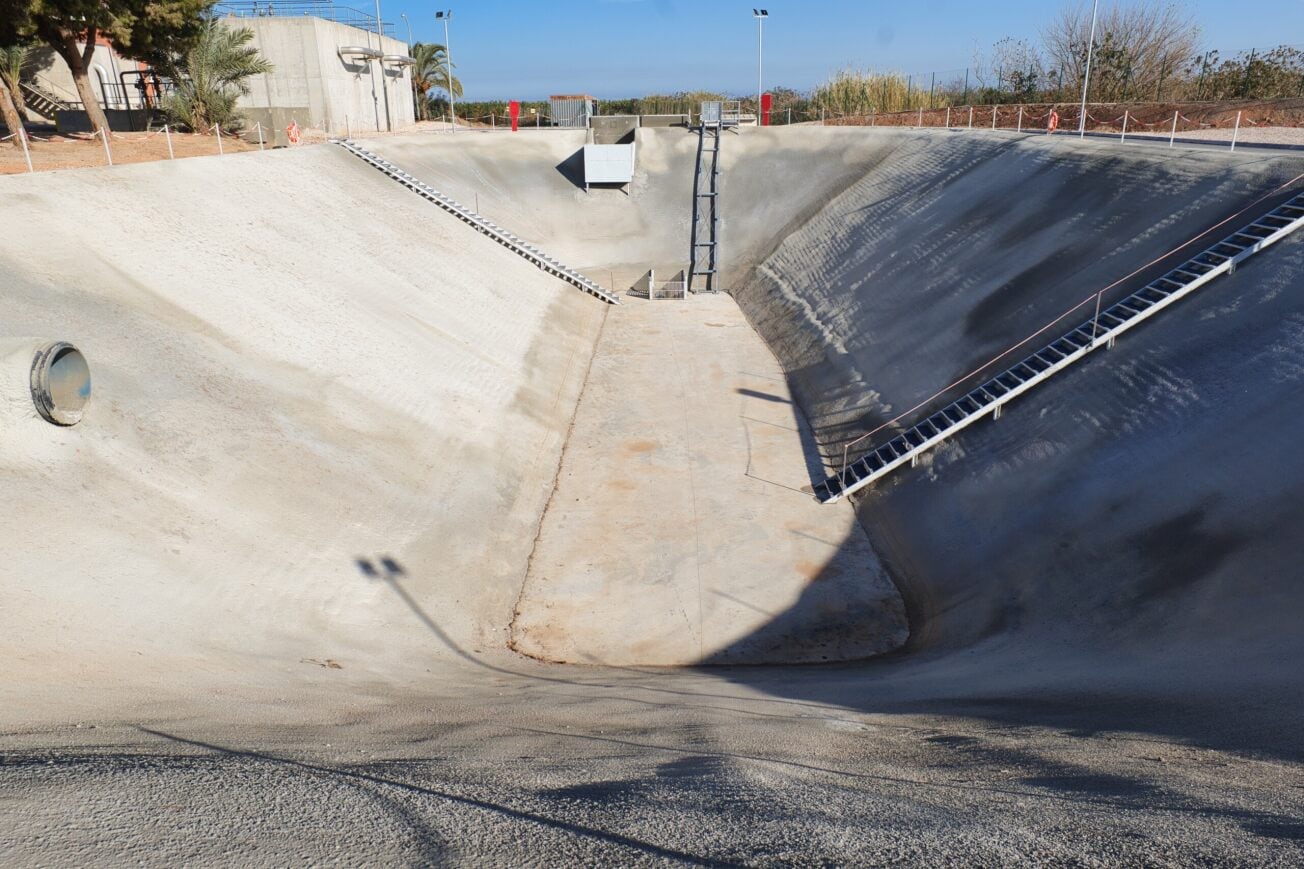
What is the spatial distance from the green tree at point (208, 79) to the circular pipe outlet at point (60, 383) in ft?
89.3

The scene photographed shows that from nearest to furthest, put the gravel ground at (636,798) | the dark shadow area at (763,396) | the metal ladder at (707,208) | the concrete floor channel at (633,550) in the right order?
the gravel ground at (636,798), the concrete floor channel at (633,550), the dark shadow area at (763,396), the metal ladder at (707,208)

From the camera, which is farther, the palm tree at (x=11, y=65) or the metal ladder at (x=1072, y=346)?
the palm tree at (x=11, y=65)

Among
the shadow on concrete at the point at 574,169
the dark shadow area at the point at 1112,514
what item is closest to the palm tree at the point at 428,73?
the shadow on concrete at the point at 574,169

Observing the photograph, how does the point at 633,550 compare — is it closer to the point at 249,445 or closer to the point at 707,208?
the point at 249,445

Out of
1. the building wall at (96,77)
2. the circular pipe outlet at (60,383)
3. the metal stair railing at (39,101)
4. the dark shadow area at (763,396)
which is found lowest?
the dark shadow area at (763,396)

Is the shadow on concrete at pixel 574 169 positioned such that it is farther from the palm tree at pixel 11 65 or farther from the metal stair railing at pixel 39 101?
the metal stair railing at pixel 39 101

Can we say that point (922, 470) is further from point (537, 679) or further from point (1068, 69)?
point (1068, 69)

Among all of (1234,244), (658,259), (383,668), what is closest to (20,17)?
(658,259)

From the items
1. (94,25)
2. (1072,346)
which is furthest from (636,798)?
(94,25)

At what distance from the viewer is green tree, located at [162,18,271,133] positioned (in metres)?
34.5

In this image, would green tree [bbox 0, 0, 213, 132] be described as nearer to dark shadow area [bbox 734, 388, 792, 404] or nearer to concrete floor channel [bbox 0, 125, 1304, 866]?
concrete floor channel [bbox 0, 125, 1304, 866]

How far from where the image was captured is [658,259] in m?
38.4

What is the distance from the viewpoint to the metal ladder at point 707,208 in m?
37.7

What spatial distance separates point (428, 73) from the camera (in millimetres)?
62469
